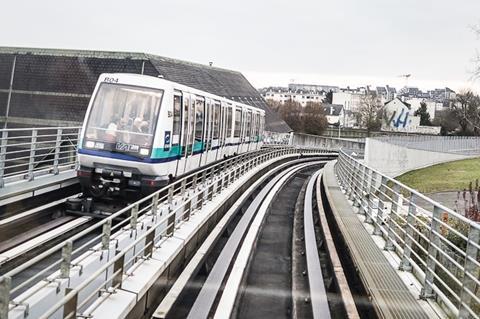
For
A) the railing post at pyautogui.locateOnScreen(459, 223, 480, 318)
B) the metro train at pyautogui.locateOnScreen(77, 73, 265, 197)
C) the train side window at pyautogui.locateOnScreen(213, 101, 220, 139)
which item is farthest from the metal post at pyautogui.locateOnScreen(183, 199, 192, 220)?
the train side window at pyautogui.locateOnScreen(213, 101, 220, 139)

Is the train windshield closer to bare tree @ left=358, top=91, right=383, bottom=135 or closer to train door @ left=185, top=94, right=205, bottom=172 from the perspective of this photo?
train door @ left=185, top=94, right=205, bottom=172

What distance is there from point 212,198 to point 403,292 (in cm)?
772

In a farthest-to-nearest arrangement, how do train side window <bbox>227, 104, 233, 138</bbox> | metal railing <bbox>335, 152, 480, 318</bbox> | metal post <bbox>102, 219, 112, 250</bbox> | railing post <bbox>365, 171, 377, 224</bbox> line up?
train side window <bbox>227, 104, 233, 138</bbox> → railing post <bbox>365, 171, 377, 224</bbox> → metal post <bbox>102, 219, 112, 250</bbox> → metal railing <bbox>335, 152, 480, 318</bbox>

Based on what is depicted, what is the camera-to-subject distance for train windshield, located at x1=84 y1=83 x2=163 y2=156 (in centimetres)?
1157

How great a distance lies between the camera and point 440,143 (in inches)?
1754

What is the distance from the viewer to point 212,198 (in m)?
13.6

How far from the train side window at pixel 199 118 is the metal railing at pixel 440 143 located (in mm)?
19418

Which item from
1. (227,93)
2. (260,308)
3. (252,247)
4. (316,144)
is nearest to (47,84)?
(227,93)

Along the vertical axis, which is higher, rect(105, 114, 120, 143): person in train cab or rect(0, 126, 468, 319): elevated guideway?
rect(105, 114, 120, 143): person in train cab

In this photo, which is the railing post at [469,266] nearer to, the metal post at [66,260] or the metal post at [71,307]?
the metal post at [71,307]

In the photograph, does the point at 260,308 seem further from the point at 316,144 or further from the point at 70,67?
the point at 316,144

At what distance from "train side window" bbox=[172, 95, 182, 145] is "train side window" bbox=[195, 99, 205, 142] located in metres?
1.97

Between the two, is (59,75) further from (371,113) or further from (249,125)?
(371,113)

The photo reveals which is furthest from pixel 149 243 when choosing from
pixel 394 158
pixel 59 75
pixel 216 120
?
pixel 59 75
